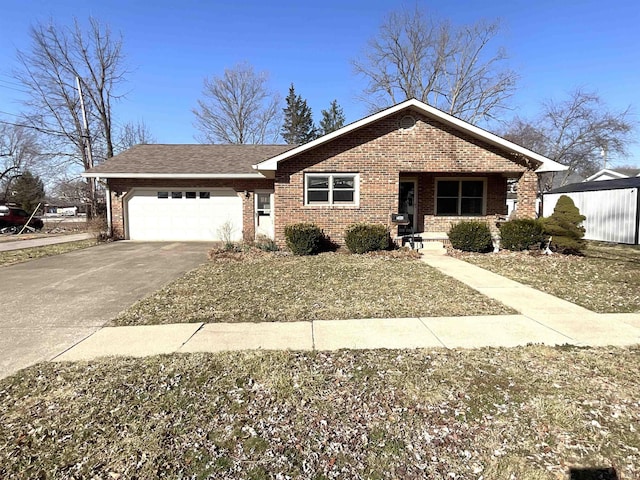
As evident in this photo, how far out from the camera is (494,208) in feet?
43.3

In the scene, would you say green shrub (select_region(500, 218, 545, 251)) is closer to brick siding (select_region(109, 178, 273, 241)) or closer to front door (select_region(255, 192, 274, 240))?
front door (select_region(255, 192, 274, 240))

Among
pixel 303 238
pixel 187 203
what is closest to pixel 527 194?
pixel 303 238

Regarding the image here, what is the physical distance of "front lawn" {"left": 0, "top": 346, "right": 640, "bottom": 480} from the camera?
2309mm

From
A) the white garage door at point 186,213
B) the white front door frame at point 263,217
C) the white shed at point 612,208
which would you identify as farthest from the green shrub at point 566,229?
the white garage door at point 186,213

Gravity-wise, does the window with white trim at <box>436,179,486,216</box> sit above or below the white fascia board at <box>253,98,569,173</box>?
below

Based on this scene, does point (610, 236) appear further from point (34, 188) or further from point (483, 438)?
point (34, 188)

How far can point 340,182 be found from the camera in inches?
467

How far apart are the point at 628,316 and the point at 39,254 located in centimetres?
1605

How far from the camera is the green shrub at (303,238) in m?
10.9

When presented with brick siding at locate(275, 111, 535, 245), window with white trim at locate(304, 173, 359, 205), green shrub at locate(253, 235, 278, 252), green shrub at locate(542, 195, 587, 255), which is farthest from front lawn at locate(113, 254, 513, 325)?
green shrub at locate(542, 195, 587, 255)

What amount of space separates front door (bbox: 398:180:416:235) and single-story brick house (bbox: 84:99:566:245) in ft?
0.12

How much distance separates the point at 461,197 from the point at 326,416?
477 inches

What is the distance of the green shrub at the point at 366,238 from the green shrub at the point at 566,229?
4962 mm

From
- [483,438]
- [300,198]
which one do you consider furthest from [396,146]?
[483,438]
